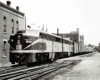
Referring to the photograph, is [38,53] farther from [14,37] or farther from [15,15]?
[15,15]

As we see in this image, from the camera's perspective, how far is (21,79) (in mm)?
9680

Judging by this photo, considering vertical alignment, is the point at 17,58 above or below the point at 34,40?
below

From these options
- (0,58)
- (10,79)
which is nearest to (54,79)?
(10,79)

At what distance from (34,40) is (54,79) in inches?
288

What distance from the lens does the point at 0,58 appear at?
2348cm

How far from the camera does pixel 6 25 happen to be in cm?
2517

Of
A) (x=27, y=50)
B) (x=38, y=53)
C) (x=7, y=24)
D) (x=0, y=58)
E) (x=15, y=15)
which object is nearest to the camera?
(x=27, y=50)

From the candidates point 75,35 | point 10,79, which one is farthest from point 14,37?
point 75,35

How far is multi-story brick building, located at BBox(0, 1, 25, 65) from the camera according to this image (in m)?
24.0

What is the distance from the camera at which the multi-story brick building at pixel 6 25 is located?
24.0m

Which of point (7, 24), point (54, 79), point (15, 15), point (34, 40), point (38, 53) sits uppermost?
point (15, 15)

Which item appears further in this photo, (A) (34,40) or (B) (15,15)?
(B) (15,15)

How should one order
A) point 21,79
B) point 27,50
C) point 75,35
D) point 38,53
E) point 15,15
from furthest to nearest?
point 75,35
point 15,15
point 38,53
point 27,50
point 21,79

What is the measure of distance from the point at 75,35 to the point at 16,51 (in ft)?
292
